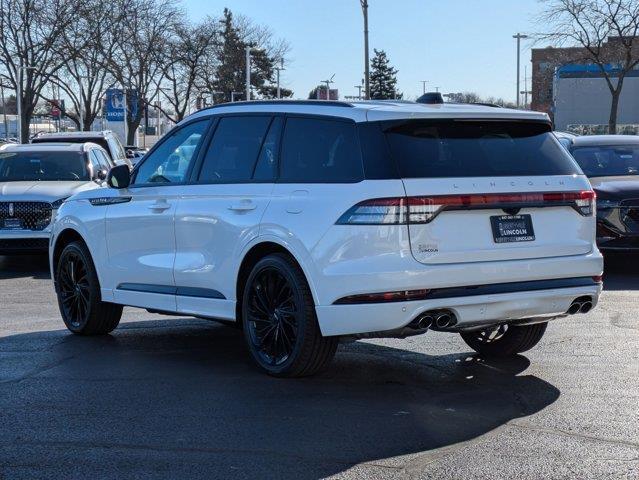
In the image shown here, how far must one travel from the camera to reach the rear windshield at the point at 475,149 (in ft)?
21.0

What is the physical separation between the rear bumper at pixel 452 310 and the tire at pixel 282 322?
0.76 ft

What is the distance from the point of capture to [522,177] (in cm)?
661

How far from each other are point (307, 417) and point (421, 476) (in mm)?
1217

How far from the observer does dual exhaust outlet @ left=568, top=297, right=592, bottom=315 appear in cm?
679

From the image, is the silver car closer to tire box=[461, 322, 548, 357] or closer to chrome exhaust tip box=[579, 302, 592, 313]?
tire box=[461, 322, 548, 357]

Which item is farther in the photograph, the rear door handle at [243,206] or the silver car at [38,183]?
the silver car at [38,183]

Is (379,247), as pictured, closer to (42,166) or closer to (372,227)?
(372,227)

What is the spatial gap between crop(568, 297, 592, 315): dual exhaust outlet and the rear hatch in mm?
307

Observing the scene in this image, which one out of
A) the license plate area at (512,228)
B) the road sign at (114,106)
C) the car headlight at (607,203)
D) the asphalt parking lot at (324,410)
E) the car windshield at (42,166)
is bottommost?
the asphalt parking lot at (324,410)

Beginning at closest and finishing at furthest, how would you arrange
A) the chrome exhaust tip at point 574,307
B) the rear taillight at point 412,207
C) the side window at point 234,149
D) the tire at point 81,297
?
1. the rear taillight at point 412,207
2. the chrome exhaust tip at point 574,307
3. the side window at point 234,149
4. the tire at point 81,297

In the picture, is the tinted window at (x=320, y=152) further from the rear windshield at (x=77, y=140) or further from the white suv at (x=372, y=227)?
the rear windshield at (x=77, y=140)

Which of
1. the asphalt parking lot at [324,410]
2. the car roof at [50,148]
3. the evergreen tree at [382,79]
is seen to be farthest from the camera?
the evergreen tree at [382,79]

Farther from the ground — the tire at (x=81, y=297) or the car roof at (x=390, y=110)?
the car roof at (x=390, y=110)

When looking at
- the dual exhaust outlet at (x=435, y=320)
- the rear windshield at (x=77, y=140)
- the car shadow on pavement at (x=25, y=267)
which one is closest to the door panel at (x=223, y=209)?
the dual exhaust outlet at (x=435, y=320)
